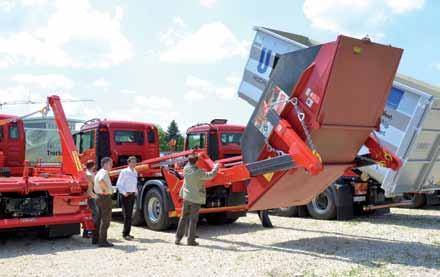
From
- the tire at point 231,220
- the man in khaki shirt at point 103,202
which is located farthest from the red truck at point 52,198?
the tire at point 231,220

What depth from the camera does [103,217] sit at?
8.95 metres

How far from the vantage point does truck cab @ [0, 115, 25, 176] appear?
10.9m

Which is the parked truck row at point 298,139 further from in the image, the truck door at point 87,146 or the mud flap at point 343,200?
the mud flap at point 343,200

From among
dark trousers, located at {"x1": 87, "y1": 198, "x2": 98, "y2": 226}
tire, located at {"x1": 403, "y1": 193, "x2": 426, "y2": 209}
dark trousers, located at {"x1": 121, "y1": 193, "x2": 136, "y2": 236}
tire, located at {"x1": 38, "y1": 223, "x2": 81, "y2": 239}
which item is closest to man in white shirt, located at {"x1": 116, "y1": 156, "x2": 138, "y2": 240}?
dark trousers, located at {"x1": 121, "y1": 193, "x2": 136, "y2": 236}

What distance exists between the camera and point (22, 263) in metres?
7.54

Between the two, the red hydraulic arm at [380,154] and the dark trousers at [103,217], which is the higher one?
the red hydraulic arm at [380,154]

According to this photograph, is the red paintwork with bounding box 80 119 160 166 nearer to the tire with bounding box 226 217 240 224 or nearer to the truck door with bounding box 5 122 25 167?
the truck door with bounding box 5 122 25 167

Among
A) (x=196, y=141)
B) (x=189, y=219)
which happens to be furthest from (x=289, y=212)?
(x=189, y=219)

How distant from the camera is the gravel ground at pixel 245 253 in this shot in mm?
7020

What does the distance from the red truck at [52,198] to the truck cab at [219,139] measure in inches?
144

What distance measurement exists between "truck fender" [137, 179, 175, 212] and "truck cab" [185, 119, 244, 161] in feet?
6.41

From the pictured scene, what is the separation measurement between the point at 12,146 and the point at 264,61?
603cm

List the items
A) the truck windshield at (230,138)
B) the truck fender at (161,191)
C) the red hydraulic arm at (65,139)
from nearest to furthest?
1. the red hydraulic arm at (65,139)
2. the truck fender at (161,191)
3. the truck windshield at (230,138)

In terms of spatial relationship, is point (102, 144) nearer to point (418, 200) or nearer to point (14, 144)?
point (14, 144)
